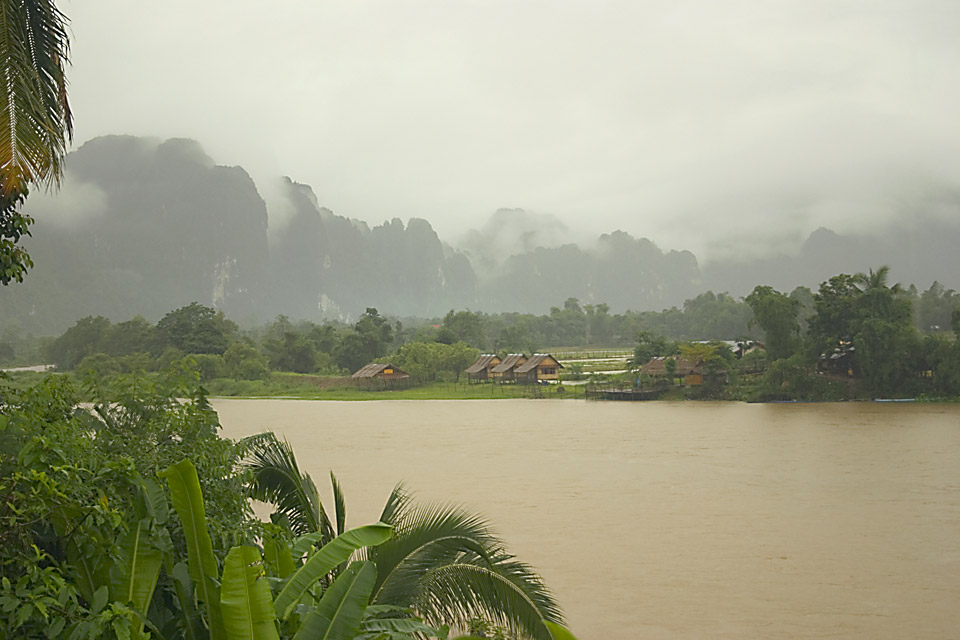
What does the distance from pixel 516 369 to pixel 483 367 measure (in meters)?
Answer: 1.71

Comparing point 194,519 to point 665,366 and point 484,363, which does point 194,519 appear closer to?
point 665,366

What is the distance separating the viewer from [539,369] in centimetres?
3216

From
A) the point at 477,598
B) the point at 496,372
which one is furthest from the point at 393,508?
the point at 496,372

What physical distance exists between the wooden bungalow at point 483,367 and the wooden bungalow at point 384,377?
270 centimetres

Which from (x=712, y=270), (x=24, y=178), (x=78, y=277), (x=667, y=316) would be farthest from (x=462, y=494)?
(x=712, y=270)

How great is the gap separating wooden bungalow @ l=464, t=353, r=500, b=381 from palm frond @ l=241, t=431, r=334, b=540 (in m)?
29.8

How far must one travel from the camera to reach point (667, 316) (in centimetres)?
6234

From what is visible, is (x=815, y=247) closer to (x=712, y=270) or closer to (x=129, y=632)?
(x=712, y=270)

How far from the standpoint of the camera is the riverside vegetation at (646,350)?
23422 millimetres

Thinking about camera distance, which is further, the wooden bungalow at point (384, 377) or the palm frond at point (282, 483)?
the wooden bungalow at point (384, 377)

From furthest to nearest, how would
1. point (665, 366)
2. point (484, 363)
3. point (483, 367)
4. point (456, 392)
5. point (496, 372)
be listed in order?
1. point (484, 363)
2. point (483, 367)
3. point (496, 372)
4. point (456, 392)
5. point (665, 366)

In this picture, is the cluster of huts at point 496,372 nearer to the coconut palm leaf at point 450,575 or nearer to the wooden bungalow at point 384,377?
the wooden bungalow at point 384,377

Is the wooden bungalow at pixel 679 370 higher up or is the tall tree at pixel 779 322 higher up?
the tall tree at pixel 779 322

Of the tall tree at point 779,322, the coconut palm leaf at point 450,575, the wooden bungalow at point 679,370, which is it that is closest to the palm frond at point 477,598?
the coconut palm leaf at point 450,575
